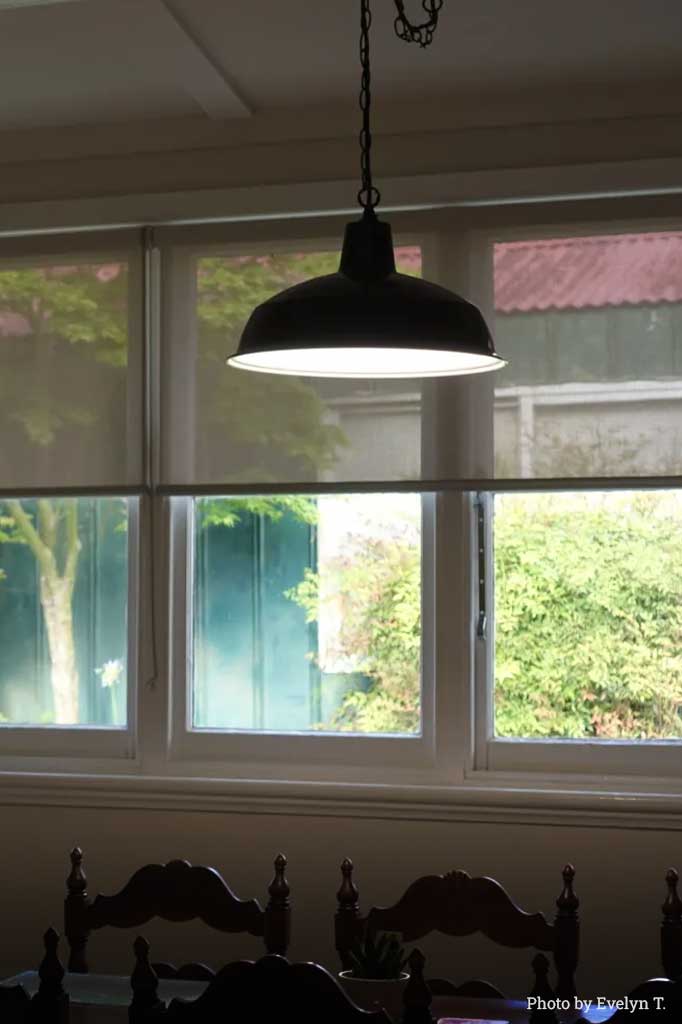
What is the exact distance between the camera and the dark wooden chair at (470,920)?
9.02 feet

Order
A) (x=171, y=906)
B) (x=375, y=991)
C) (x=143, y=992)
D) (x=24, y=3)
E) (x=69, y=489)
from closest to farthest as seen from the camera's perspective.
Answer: (x=143, y=992)
(x=375, y=991)
(x=171, y=906)
(x=24, y=3)
(x=69, y=489)

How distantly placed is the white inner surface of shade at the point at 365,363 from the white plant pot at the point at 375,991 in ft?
3.63

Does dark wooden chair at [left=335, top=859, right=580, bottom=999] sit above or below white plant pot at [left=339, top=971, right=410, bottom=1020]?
above

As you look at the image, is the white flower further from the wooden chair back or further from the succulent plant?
the wooden chair back

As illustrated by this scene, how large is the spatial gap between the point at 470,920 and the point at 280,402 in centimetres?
148

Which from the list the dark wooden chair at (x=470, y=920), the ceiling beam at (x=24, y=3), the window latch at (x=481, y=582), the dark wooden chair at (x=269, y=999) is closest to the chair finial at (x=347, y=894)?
the dark wooden chair at (x=470, y=920)

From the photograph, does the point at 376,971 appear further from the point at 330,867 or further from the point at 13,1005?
the point at 330,867

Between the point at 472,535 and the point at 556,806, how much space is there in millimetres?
727

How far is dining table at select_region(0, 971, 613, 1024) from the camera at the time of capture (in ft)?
8.02

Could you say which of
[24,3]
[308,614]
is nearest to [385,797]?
[308,614]

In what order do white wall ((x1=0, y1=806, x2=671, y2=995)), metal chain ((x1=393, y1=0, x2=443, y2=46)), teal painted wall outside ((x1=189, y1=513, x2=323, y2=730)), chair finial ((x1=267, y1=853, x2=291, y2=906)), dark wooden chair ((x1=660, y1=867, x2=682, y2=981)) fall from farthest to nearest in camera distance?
teal painted wall outside ((x1=189, y1=513, x2=323, y2=730)), white wall ((x1=0, y1=806, x2=671, y2=995)), chair finial ((x1=267, y1=853, x2=291, y2=906)), dark wooden chair ((x1=660, y1=867, x2=682, y2=981)), metal chain ((x1=393, y1=0, x2=443, y2=46))

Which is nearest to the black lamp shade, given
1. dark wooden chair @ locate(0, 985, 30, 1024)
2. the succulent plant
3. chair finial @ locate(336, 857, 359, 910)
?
dark wooden chair @ locate(0, 985, 30, 1024)

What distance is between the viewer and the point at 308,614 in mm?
3707

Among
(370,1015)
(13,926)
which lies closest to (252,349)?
(370,1015)
